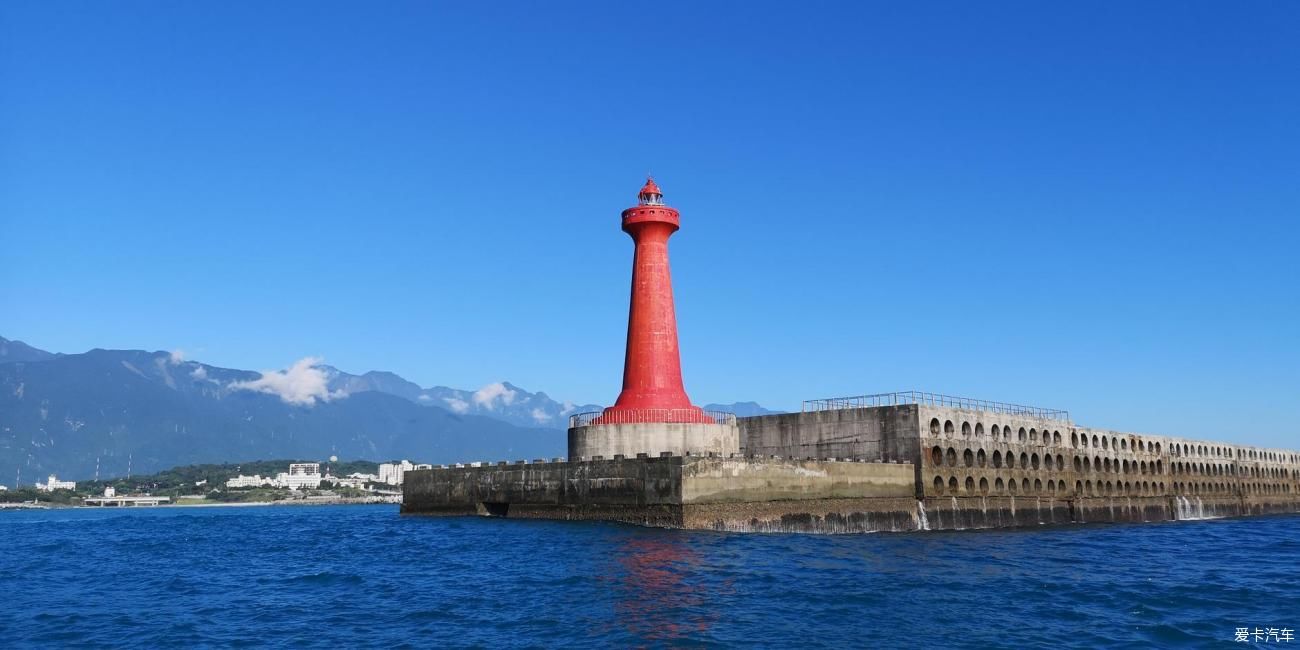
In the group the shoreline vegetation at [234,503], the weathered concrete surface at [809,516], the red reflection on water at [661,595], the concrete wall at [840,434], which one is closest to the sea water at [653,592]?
the red reflection on water at [661,595]

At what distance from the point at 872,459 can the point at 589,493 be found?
627 inches

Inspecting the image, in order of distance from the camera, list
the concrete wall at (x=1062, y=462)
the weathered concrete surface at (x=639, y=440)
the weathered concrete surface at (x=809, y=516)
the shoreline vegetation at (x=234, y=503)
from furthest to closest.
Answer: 1. the shoreline vegetation at (x=234, y=503)
2. the concrete wall at (x=1062, y=462)
3. the weathered concrete surface at (x=639, y=440)
4. the weathered concrete surface at (x=809, y=516)

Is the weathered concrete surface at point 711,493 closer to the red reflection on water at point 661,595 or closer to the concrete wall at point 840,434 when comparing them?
the concrete wall at point 840,434

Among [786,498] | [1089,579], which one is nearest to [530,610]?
[1089,579]

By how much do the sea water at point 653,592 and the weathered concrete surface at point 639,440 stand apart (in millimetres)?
7856

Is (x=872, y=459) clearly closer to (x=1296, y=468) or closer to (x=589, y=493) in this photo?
(x=589, y=493)

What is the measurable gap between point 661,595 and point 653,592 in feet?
1.47

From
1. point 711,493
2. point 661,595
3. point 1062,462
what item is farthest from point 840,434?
point 661,595

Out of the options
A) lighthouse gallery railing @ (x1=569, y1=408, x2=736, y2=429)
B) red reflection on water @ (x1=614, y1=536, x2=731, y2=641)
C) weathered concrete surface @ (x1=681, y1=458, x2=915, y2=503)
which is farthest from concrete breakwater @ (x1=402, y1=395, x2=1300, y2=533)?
red reflection on water @ (x1=614, y1=536, x2=731, y2=641)

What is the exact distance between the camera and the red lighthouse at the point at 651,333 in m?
49.1

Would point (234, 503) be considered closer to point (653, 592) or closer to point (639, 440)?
point (639, 440)

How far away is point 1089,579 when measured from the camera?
2644 cm

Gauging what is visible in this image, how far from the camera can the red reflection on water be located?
1834cm

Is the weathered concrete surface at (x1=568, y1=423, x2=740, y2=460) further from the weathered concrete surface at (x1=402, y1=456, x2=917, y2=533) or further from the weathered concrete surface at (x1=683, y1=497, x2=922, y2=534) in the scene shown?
the weathered concrete surface at (x1=683, y1=497, x2=922, y2=534)
